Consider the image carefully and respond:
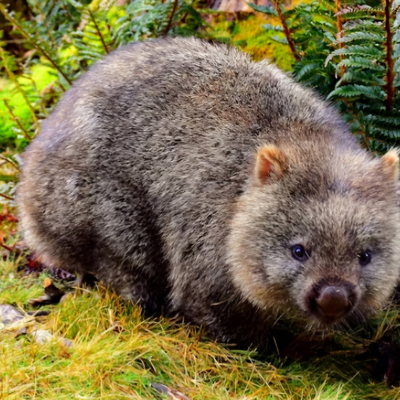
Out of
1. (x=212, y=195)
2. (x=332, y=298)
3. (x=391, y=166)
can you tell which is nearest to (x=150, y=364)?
(x=212, y=195)

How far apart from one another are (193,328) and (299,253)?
1.47m

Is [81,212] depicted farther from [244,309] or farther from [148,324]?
[244,309]

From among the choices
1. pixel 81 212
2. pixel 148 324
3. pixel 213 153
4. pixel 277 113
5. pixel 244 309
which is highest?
pixel 277 113

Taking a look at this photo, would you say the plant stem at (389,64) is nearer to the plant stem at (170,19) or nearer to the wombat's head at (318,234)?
the wombat's head at (318,234)

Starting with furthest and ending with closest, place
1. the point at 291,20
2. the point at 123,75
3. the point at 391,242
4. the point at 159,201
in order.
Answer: the point at 291,20 → the point at 123,75 → the point at 159,201 → the point at 391,242

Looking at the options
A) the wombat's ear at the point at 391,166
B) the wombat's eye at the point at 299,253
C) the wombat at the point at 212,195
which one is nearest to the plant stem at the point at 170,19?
the wombat at the point at 212,195

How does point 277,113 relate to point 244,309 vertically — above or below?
above

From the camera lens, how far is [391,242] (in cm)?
387

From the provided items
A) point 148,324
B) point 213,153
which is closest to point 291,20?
point 213,153

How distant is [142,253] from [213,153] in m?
1.11

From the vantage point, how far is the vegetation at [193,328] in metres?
3.95

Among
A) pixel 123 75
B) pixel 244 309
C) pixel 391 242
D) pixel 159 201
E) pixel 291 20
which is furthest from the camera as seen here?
pixel 291 20

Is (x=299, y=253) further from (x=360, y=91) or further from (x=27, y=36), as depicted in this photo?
(x=27, y=36)

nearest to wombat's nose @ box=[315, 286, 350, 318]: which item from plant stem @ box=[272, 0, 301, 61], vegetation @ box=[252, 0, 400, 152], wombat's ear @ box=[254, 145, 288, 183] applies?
wombat's ear @ box=[254, 145, 288, 183]
